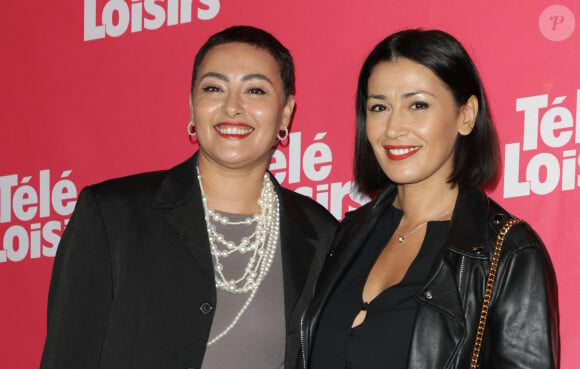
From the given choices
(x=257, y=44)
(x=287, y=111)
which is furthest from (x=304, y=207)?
(x=257, y=44)

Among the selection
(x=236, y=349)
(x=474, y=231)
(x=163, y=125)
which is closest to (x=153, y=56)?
(x=163, y=125)

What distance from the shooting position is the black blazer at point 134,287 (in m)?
2.65

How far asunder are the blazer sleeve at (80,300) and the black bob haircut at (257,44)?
610 mm

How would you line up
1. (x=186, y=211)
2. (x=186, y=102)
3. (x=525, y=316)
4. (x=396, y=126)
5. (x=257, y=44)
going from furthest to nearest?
(x=186, y=102) → (x=257, y=44) → (x=186, y=211) → (x=396, y=126) → (x=525, y=316)

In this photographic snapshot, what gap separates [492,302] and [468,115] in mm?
573

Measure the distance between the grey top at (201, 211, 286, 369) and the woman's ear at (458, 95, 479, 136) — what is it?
69 cm

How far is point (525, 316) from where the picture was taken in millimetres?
2328

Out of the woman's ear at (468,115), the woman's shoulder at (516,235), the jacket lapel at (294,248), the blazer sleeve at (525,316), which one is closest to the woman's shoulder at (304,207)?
the jacket lapel at (294,248)

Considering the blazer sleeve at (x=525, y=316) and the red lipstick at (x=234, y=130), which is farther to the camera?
the red lipstick at (x=234, y=130)

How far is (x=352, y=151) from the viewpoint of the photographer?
10.8 ft

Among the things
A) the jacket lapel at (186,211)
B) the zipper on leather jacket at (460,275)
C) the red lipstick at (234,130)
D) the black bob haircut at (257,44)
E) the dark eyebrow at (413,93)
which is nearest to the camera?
the zipper on leather jacket at (460,275)

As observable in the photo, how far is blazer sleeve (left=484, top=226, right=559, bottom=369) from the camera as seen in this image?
2.32m

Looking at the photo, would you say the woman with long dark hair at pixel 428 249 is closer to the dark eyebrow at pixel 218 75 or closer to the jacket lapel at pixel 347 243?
the jacket lapel at pixel 347 243

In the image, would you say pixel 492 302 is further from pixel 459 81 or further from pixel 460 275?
pixel 459 81
